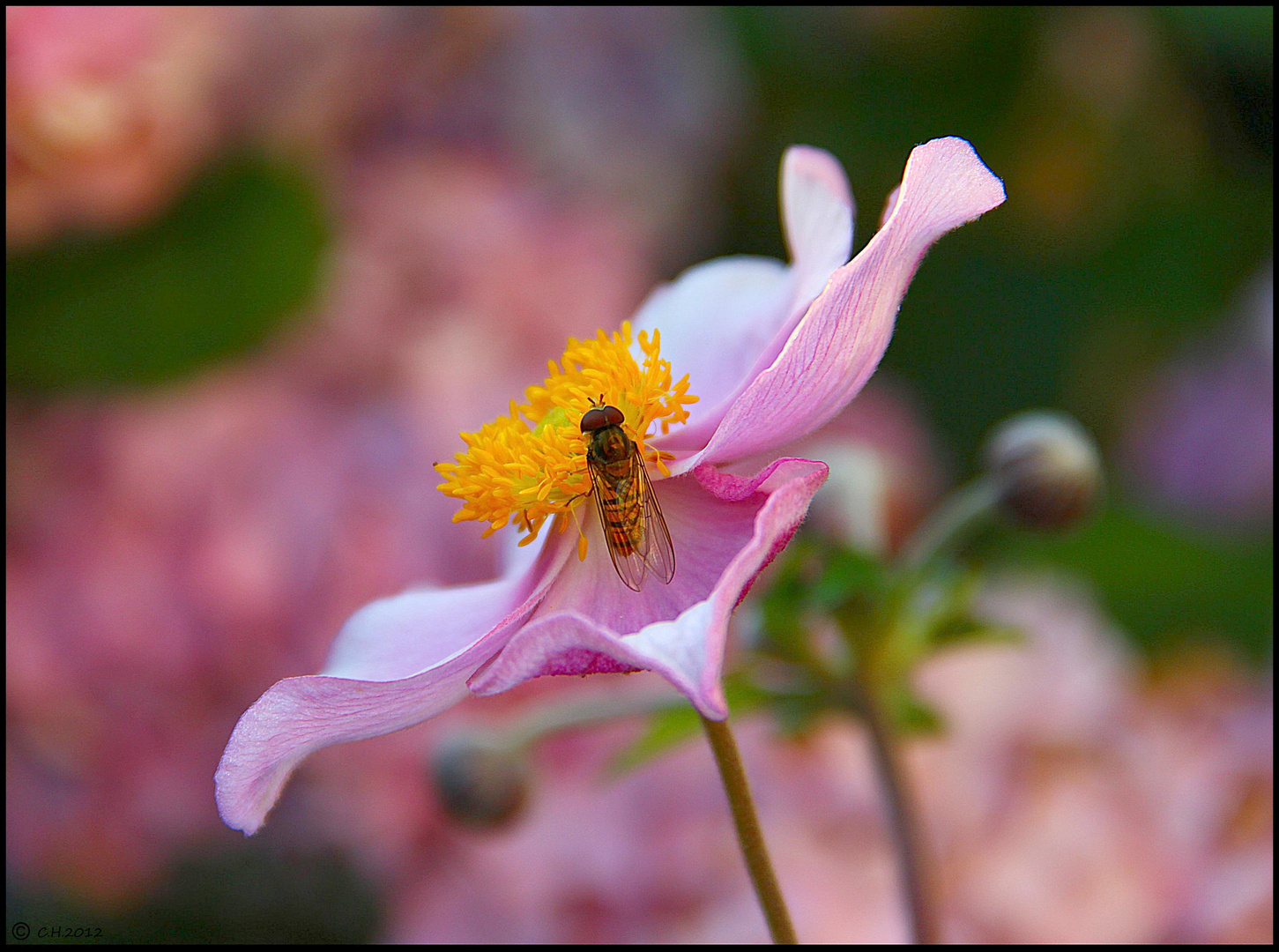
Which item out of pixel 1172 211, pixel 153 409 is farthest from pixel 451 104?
pixel 1172 211

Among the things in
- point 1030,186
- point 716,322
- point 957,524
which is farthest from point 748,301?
point 1030,186

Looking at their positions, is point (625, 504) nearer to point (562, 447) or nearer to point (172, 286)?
point (562, 447)

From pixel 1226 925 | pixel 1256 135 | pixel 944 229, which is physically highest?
pixel 1256 135

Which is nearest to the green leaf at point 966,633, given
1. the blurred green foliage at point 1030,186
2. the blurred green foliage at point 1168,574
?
the blurred green foliage at point 1168,574

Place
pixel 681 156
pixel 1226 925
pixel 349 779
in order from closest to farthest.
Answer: pixel 1226 925 < pixel 349 779 < pixel 681 156

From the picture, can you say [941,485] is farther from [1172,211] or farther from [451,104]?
[451,104]

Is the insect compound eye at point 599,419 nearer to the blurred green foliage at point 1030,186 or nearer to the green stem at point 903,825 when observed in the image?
the green stem at point 903,825
